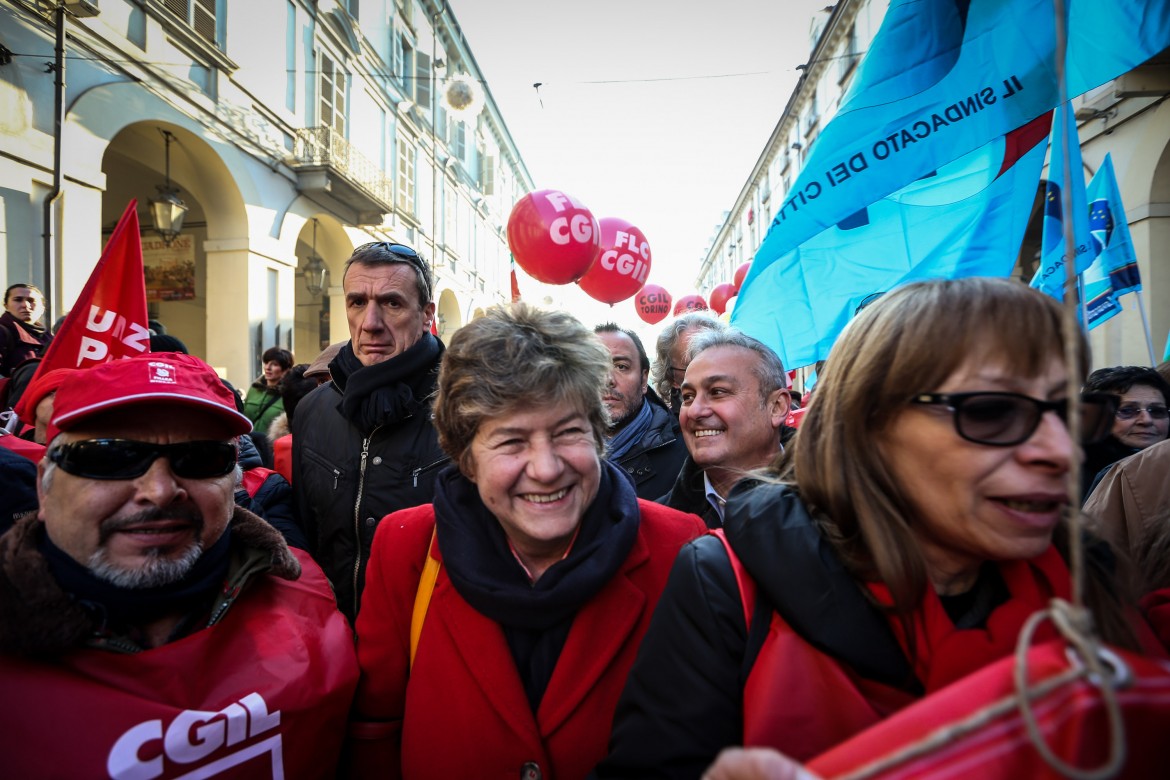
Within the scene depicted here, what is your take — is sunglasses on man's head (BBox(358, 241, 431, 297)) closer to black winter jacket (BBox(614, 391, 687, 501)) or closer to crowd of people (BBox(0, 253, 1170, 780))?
crowd of people (BBox(0, 253, 1170, 780))

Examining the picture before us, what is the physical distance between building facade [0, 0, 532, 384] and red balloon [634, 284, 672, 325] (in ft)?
18.4

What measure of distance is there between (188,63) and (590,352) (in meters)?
9.58

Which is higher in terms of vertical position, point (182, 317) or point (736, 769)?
point (182, 317)

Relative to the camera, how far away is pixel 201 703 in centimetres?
143

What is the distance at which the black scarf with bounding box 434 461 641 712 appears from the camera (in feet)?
5.23

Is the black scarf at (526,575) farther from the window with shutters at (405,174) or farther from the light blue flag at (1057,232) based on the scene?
the window with shutters at (405,174)

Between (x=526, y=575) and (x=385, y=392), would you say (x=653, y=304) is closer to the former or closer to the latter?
(x=385, y=392)

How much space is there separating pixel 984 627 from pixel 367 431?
212cm

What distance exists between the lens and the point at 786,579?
106 centimetres

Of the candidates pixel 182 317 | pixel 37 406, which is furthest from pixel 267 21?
pixel 37 406

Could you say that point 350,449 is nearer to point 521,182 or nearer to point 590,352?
point 590,352

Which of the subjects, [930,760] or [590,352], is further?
[590,352]

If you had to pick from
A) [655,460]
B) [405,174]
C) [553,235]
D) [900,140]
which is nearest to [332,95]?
[405,174]

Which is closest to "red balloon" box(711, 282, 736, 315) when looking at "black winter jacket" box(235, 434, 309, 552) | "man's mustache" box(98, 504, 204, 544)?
"black winter jacket" box(235, 434, 309, 552)
